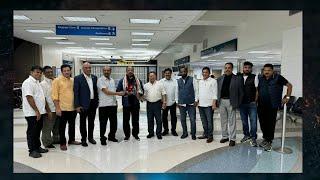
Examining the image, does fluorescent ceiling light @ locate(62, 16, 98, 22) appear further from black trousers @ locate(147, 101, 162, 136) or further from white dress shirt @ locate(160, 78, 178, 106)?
black trousers @ locate(147, 101, 162, 136)

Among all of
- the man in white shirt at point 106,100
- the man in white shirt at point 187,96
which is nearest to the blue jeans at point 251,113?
the man in white shirt at point 187,96

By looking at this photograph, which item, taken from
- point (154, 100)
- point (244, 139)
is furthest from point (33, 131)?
point (244, 139)

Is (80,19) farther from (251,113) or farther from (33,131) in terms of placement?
(251,113)

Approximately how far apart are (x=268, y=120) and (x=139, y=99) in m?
2.28

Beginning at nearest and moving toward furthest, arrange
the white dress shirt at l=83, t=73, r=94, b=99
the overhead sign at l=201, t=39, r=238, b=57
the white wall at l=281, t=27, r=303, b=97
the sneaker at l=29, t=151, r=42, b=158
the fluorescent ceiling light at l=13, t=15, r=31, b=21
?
the sneaker at l=29, t=151, r=42, b=158, the white dress shirt at l=83, t=73, r=94, b=99, the white wall at l=281, t=27, r=303, b=97, the fluorescent ceiling light at l=13, t=15, r=31, b=21, the overhead sign at l=201, t=39, r=238, b=57

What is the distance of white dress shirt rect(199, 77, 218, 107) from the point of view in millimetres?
5699

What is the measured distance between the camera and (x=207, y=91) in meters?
5.74

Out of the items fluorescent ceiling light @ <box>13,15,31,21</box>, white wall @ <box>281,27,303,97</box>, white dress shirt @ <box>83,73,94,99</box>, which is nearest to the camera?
white dress shirt @ <box>83,73,94,99</box>

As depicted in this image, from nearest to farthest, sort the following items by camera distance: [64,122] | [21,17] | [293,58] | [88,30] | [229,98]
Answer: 1. [64,122]
2. [229,98]
3. [293,58]
4. [21,17]
5. [88,30]

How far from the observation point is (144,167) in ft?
13.7

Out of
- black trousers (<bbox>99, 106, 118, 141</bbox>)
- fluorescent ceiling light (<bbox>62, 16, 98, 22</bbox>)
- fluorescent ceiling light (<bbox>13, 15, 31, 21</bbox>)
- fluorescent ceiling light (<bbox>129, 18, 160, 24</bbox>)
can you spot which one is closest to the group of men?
black trousers (<bbox>99, 106, 118, 141</bbox>)

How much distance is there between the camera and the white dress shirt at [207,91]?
5.70 meters

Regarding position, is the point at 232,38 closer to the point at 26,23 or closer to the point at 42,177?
the point at 26,23

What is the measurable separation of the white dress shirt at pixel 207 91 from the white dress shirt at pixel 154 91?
0.73 metres
